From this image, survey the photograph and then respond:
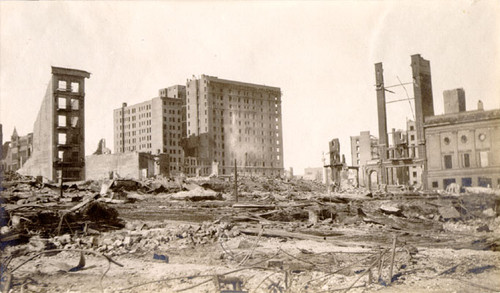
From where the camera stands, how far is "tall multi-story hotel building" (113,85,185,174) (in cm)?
8762

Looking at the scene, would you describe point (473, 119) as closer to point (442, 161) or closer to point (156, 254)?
point (442, 161)

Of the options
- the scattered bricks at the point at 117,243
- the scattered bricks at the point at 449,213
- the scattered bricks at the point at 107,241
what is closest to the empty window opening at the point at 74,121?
the scattered bricks at the point at 107,241

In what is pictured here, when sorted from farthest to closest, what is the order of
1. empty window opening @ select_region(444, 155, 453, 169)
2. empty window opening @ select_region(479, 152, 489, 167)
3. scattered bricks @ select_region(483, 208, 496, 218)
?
empty window opening @ select_region(444, 155, 453, 169) < empty window opening @ select_region(479, 152, 489, 167) < scattered bricks @ select_region(483, 208, 496, 218)

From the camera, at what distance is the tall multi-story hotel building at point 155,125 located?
8762 centimetres

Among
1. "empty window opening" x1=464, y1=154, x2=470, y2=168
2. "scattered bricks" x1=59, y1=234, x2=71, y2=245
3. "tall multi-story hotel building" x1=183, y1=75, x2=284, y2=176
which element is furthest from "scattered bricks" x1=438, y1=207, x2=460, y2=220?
"tall multi-story hotel building" x1=183, y1=75, x2=284, y2=176

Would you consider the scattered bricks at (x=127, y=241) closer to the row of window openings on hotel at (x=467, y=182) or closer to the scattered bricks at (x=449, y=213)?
the scattered bricks at (x=449, y=213)

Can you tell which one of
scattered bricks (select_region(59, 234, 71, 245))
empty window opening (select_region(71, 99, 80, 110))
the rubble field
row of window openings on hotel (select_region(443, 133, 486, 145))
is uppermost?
empty window opening (select_region(71, 99, 80, 110))

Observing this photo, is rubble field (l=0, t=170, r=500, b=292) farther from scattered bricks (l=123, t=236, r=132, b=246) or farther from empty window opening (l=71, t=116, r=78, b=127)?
empty window opening (l=71, t=116, r=78, b=127)

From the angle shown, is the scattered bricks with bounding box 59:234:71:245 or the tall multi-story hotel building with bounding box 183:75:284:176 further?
the tall multi-story hotel building with bounding box 183:75:284:176

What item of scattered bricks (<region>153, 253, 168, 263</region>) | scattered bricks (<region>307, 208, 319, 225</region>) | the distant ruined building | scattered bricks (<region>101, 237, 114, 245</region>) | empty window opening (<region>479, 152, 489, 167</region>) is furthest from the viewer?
the distant ruined building

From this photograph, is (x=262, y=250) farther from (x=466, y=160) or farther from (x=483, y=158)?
(x=466, y=160)

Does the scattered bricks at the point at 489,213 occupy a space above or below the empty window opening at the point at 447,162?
below

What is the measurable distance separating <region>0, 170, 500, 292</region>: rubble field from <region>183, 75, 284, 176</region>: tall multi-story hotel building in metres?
66.4

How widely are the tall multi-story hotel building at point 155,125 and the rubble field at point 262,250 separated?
225ft
